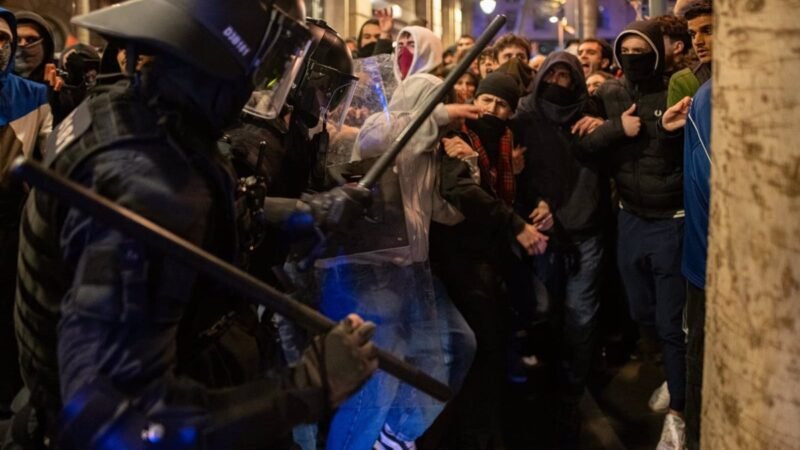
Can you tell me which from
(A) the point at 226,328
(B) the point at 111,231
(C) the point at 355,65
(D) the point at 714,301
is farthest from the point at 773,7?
(C) the point at 355,65

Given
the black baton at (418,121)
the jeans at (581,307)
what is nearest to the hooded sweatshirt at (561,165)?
the jeans at (581,307)

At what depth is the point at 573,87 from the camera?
477cm

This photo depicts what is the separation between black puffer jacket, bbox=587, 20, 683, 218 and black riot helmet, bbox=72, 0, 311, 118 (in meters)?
2.90

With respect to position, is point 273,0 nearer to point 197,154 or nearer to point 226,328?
point 197,154

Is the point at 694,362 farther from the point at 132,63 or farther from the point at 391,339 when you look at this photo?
the point at 132,63

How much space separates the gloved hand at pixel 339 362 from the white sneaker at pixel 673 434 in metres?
2.77

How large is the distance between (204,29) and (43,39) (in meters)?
3.56

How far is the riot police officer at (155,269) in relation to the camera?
1607 millimetres

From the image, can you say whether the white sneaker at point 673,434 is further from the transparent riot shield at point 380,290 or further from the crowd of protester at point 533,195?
the transparent riot shield at point 380,290

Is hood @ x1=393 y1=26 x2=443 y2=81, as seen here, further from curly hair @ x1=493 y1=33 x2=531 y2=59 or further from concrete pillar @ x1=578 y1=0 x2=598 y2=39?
concrete pillar @ x1=578 y1=0 x2=598 y2=39

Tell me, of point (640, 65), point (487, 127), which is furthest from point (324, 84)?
point (640, 65)

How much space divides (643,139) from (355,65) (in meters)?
1.64

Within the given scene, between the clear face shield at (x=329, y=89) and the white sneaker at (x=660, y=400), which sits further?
the white sneaker at (x=660, y=400)

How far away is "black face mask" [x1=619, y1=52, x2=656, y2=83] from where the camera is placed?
4637 millimetres
